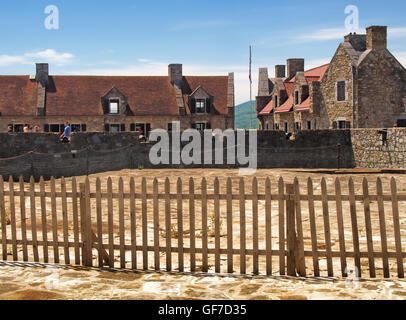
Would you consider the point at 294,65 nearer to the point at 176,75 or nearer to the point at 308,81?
the point at 308,81

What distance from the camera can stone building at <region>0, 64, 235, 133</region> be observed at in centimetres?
3838

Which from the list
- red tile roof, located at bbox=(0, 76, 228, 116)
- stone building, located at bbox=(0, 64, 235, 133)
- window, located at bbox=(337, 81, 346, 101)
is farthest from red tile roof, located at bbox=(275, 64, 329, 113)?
red tile roof, located at bbox=(0, 76, 228, 116)

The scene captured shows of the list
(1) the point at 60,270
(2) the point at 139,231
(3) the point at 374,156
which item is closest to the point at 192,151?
(3) the point at 374,156

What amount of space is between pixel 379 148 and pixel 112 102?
2327cm

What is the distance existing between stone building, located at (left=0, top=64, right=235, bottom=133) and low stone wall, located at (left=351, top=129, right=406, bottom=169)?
18.3 m

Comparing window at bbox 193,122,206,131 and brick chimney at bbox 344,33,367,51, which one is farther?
window at bbox 193,122,206,131

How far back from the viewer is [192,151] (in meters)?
24.5

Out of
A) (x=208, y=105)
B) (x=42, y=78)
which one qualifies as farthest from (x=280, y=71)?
(x=42, y=78)

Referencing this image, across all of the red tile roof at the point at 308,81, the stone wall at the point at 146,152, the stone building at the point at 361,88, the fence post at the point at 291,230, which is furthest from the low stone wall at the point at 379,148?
the fence post at the point at 291,230

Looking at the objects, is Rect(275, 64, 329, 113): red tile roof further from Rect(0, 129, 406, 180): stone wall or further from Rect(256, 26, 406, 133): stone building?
Rect(0, 129, 406, 180): stone wall

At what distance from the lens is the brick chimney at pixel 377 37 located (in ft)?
92.7

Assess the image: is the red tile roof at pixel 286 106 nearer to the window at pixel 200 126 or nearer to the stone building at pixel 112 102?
the stone building at pixel 112 102

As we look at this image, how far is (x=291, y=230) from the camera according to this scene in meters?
6.34
